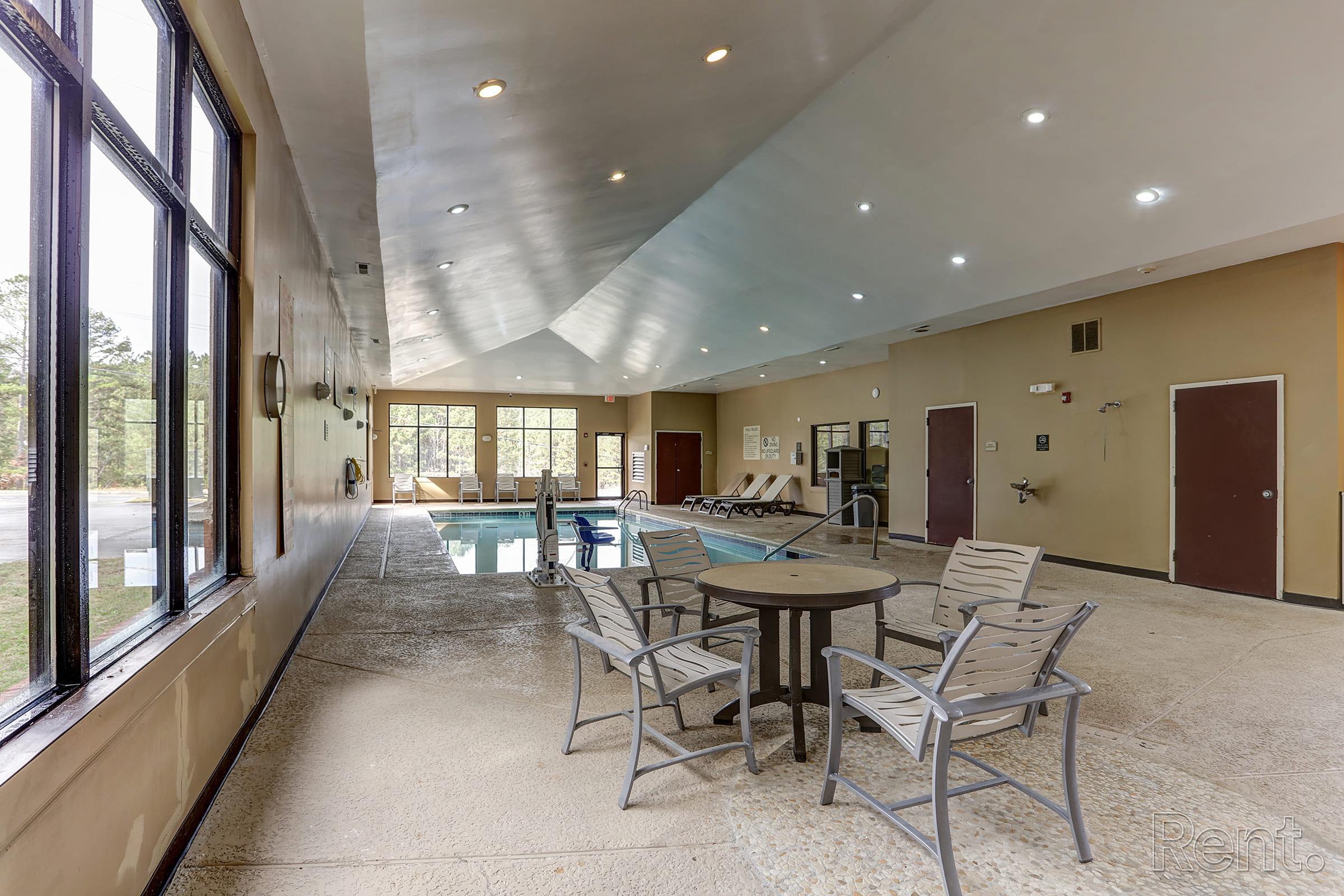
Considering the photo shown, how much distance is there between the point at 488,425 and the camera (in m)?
18.2

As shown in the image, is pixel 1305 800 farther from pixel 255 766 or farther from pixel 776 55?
pixel 776 55

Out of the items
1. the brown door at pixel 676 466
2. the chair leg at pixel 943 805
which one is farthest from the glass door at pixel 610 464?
the chair leg at pixel 943 805

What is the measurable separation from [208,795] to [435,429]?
16.3m

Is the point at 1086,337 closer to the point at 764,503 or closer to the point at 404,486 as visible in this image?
the point at 764,503

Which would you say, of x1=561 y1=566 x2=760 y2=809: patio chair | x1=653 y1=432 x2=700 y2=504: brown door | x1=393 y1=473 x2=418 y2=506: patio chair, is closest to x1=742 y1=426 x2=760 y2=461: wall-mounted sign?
x1=653 y1=432 x2=700 y2=504: brown door

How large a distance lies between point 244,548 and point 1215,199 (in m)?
6.50

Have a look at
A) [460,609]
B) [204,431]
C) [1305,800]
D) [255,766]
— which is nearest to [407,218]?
[204,431]

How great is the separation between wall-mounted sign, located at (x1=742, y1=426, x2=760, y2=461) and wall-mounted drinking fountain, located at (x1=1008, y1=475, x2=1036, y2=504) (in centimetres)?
797

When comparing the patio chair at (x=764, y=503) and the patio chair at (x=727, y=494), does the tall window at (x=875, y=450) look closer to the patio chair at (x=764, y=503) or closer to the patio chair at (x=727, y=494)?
the patio chair at (x=764, y=503)

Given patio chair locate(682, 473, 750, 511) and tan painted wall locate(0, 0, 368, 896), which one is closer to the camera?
tan painted wall locate(0, 0, 368, 896)

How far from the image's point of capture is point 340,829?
2.14 metres

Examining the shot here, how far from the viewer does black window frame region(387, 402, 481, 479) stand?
57.5ft

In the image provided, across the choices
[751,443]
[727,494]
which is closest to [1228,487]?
[751,443]

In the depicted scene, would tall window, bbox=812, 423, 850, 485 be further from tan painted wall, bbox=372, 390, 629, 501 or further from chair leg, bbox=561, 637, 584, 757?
chair leg, bbox=561, 637, 584, 757
